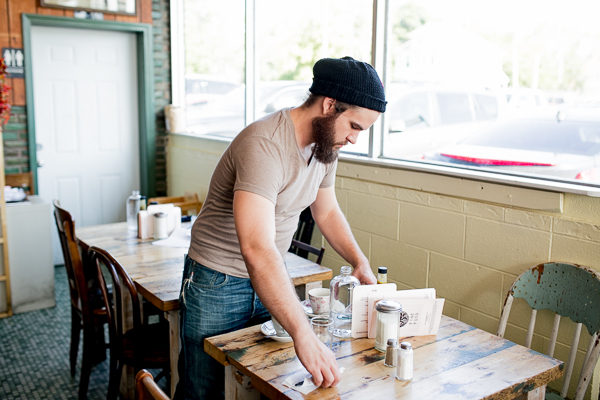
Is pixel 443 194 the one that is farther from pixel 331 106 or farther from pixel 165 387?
pixel 165 387

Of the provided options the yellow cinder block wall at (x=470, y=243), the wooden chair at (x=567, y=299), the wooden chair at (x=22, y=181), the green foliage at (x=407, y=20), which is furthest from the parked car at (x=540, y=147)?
the wooden chair at (x=22, y=181)

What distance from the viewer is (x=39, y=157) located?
4938 mm

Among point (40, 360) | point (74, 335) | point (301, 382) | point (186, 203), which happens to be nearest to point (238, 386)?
point (301, 382)

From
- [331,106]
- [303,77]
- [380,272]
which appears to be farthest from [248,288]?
[303,77]

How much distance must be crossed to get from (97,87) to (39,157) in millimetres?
828

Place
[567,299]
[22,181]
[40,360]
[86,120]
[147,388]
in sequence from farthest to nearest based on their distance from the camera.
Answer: [86,120] < [22,181] < [40,360] < [567,299] < [147,388]

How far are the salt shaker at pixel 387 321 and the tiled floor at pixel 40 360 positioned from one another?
1.84 meters

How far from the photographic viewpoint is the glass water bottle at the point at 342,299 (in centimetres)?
182

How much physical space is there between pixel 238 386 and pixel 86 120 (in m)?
4.14

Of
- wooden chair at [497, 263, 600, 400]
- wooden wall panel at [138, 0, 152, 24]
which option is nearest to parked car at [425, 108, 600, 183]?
wooden chair at [497, 263, 600, 400]

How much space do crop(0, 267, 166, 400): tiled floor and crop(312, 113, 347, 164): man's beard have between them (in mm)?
1928

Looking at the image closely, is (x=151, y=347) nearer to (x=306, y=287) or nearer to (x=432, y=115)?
(x=306, y=287)

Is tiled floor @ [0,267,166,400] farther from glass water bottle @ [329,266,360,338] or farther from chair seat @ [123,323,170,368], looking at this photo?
glass water bottle @ [329,266,360,338]

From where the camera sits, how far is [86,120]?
514cm
